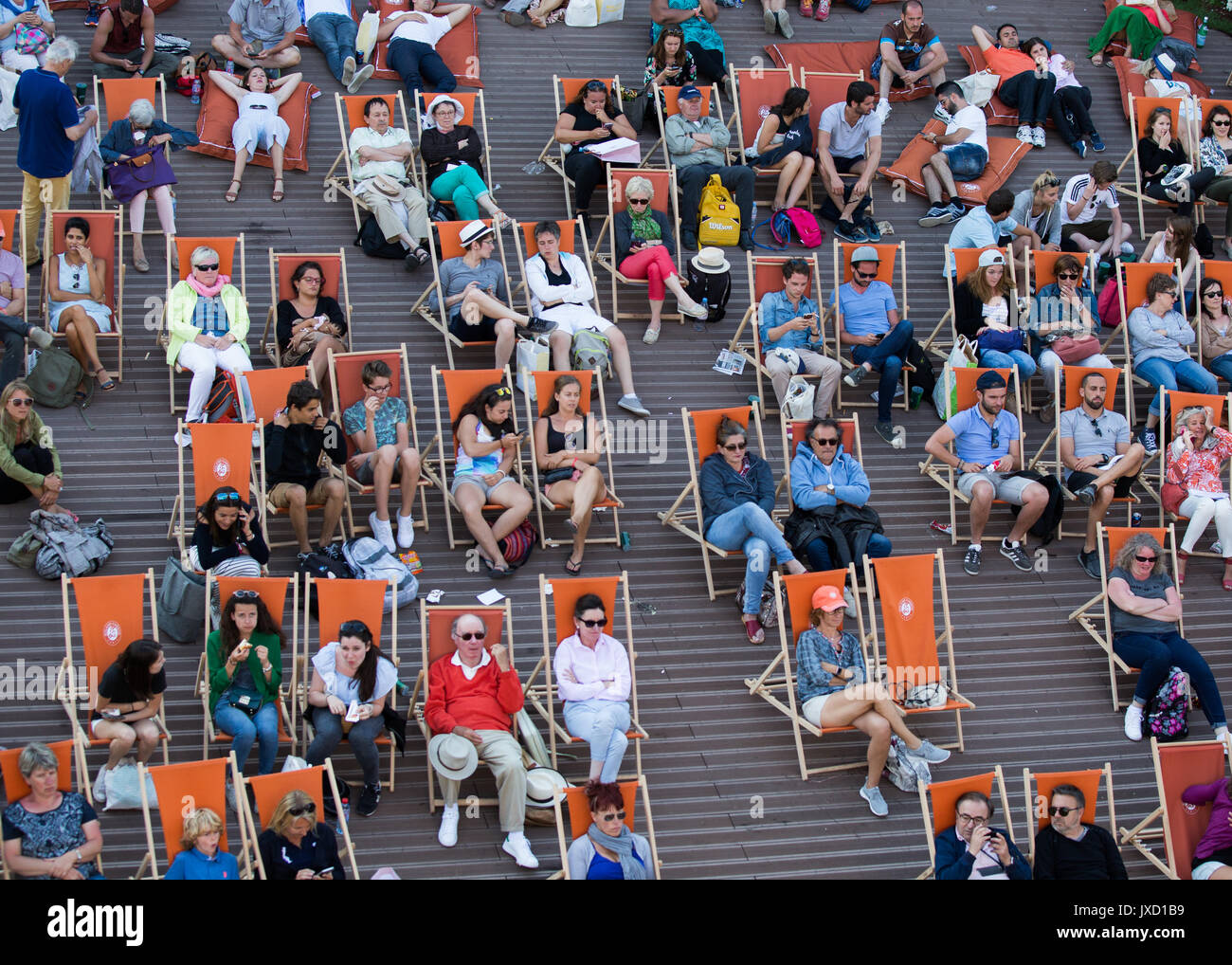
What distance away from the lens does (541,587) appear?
855cm

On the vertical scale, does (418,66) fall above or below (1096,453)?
above

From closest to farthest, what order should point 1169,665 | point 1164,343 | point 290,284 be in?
point 1169,665 < point 290,284 < point 1164,343

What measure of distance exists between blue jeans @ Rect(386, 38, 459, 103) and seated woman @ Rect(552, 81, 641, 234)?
101cm

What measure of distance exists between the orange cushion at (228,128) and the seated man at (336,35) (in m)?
0.60

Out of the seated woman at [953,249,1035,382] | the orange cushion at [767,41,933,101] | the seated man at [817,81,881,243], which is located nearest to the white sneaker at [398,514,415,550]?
the seated woman at [953,249,1035,382]

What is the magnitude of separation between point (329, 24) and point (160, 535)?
5.26 meters

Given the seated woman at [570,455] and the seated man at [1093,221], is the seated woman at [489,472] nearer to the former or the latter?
the seated woman at [570,455]

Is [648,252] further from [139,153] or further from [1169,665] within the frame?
[1169,665]

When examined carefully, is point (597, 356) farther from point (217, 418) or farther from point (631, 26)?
point (631, 26)

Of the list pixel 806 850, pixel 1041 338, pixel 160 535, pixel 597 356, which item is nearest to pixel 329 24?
pixel 597 356

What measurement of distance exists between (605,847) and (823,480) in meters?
3.03

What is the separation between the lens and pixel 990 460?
10.1 m

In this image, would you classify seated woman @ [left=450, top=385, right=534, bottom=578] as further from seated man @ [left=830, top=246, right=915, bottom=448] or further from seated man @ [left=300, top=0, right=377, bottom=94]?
seated man @ [left=300, top=0, right=377, bottom=94]

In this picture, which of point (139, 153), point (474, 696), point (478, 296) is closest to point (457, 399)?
point (478, 296)
